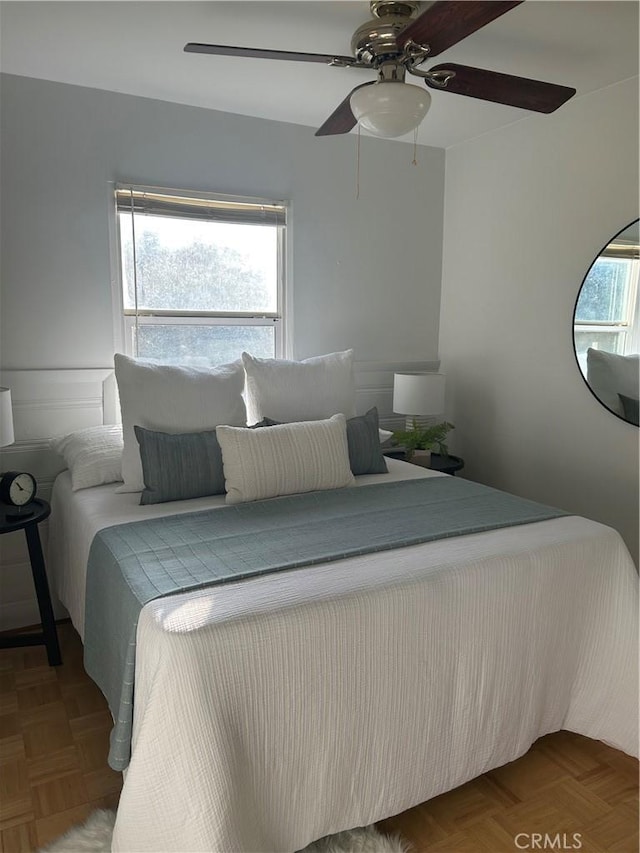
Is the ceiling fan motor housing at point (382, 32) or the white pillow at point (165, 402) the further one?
the white pillow at point (165, 402)

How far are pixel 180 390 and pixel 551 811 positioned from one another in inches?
77.8

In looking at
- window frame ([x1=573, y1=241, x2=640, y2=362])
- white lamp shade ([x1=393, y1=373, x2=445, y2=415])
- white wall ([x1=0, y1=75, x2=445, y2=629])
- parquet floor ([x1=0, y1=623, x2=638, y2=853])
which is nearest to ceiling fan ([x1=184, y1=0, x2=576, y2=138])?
window frame ([x1=573, y1=241, x2=640, y2=362])

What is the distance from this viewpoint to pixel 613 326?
9.42 feet

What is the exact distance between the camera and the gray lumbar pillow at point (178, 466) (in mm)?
2375

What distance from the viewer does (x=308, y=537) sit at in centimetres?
200

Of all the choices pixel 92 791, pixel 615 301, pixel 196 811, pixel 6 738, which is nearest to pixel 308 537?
pixel 196 811

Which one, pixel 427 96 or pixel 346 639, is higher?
pixel 427 96

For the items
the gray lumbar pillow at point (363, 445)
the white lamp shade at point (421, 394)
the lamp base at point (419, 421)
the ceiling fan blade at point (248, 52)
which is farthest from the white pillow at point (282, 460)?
the ceiling fan blade at point (248, 52)

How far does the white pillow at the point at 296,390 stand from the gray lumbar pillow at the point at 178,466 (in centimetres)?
44

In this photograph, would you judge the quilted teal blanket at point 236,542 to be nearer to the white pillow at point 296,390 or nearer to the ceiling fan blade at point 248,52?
the white pillow at point 296,390

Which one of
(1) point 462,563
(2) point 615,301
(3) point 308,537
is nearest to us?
(1) point 462,563

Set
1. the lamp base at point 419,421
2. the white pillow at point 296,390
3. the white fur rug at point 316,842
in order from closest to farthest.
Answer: the white fur rug at point 316,842
the white pillow at point 296,390
the lamp base at point 419,421

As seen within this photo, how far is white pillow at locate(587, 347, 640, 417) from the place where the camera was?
111 inches

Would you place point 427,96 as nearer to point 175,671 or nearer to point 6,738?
point 175,671
